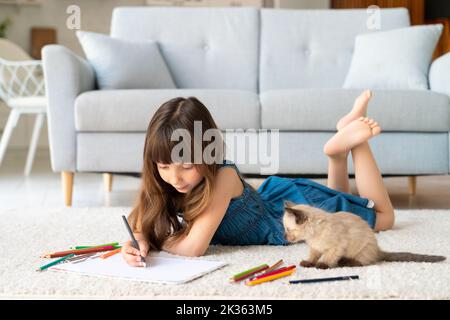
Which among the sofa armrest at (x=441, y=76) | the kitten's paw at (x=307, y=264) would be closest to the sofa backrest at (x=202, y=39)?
the sofa armrest at (x=441, y=76)

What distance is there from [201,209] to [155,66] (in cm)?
166

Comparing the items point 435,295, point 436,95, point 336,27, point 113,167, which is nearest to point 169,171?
point 435,295

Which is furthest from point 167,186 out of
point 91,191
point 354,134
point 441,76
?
point 91,191

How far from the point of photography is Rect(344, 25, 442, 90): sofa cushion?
2.91 meters

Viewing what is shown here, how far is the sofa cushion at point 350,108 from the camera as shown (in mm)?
2469

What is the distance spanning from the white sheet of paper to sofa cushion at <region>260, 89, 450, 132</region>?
3.75 feet

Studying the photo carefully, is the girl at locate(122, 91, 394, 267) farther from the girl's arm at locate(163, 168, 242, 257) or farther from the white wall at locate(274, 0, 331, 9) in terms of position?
the white wall at locate(274, 0, 331, 9)

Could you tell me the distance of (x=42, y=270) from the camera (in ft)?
4.49

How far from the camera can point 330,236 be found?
1.30 meters

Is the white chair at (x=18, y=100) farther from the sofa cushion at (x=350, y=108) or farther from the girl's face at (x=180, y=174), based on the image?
the girl's face at (x=180, y=174)

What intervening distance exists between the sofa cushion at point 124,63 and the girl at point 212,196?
1.22 m

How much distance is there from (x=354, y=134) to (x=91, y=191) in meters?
1.81

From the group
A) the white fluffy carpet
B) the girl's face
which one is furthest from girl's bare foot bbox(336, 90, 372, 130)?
the girl's face

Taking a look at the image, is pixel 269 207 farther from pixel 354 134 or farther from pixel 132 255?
pixel 132 255
